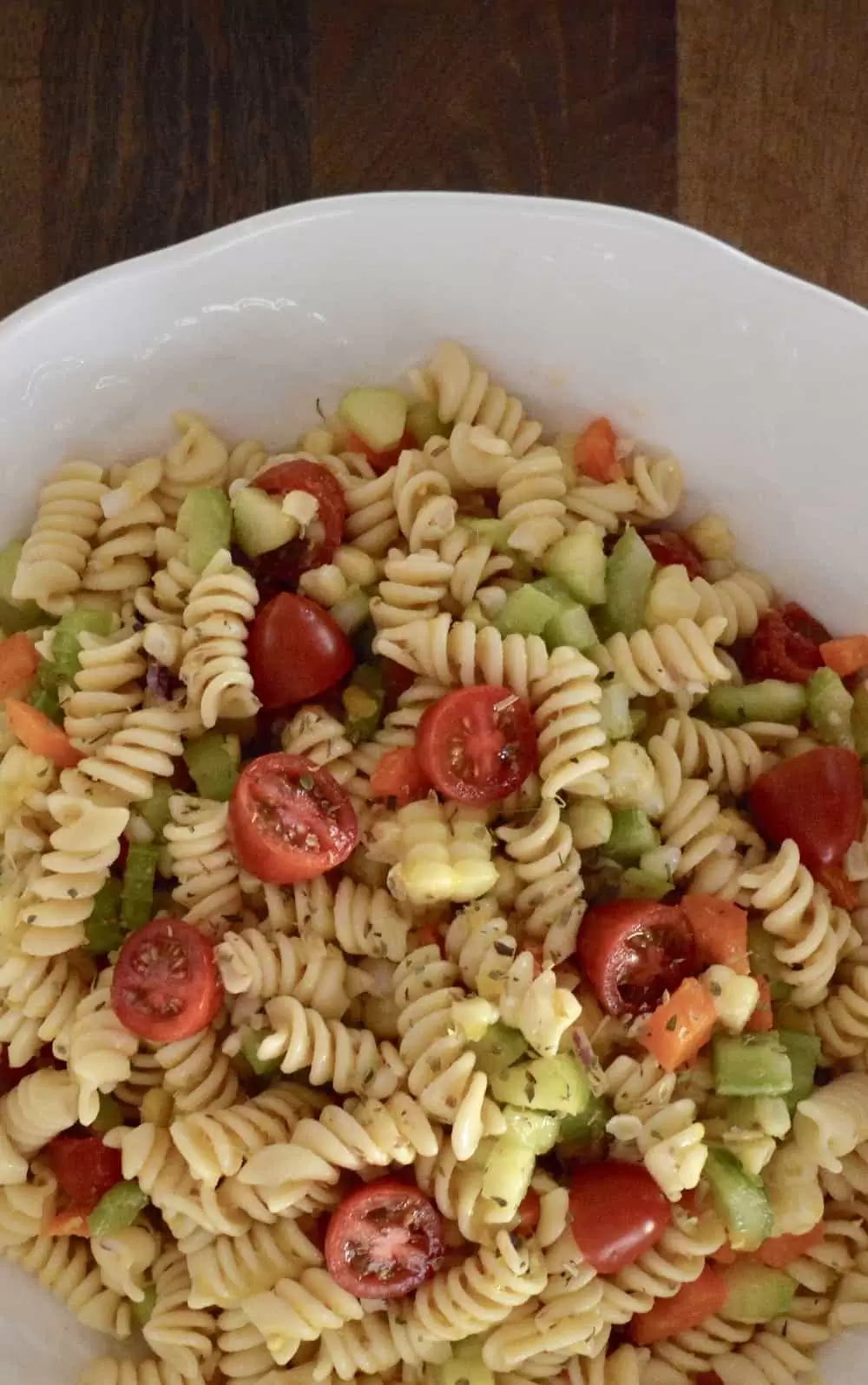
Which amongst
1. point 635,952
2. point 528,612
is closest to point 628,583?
point 528,612

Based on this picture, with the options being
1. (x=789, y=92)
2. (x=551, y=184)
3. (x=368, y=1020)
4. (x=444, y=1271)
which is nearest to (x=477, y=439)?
(x=551, y=184)

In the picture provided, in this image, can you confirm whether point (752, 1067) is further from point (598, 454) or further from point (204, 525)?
point (204, 525)

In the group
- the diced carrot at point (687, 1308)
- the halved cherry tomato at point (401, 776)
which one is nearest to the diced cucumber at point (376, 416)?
the halved cherry tomato at point (401, 776)

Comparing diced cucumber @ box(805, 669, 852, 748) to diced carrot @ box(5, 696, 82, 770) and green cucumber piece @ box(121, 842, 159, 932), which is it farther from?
diced carrot @ box(5, 696, 82, 770)

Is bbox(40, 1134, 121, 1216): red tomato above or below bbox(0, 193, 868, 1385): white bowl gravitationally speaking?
below

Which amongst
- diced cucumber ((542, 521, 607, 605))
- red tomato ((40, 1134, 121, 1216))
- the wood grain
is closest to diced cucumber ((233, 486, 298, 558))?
diced cucumber ((542, 521, 607, 605))

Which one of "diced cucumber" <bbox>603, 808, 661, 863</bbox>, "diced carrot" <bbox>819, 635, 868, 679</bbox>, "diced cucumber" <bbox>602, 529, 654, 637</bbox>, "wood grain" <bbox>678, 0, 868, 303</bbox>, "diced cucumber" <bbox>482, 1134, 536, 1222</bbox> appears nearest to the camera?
"diced cucumber" <bbox>482, 1134, 536, 1222</bbox>
